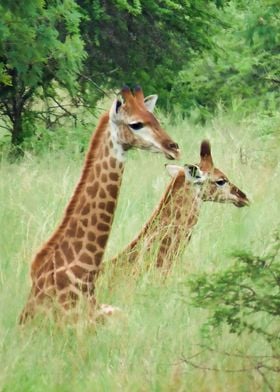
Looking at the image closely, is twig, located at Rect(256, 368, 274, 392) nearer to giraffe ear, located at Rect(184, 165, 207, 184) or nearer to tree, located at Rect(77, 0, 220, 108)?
giraffe ear, located at Rect(184, 165, 207, 184)

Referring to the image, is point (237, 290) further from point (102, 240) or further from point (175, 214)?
point (175, 214)

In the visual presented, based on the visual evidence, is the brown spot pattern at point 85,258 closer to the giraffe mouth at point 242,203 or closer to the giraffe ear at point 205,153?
the giraffe ear at point 205,153

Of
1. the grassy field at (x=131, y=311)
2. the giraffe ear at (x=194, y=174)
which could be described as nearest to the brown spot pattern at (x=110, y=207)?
the grassy field at (x=131, y=311)

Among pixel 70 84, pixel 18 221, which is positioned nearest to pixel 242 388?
pixel 18 221

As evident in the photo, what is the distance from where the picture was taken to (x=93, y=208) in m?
7.78

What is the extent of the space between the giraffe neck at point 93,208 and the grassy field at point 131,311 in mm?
383

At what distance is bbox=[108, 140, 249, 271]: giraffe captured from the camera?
28.0 feet

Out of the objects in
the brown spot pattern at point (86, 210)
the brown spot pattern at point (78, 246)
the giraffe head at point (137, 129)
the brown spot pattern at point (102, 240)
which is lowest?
the brown spot pattern at point (78, 246)

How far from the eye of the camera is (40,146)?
14.7 meters

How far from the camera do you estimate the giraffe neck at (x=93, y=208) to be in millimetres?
7641

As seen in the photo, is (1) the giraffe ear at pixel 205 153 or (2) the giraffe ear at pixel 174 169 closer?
(2) the giraffe ear at pixel 174 169

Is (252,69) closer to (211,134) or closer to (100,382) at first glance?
(211,134)

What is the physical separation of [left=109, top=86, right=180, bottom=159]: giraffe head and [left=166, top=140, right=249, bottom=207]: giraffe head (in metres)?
1.12

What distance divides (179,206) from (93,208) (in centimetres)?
135
